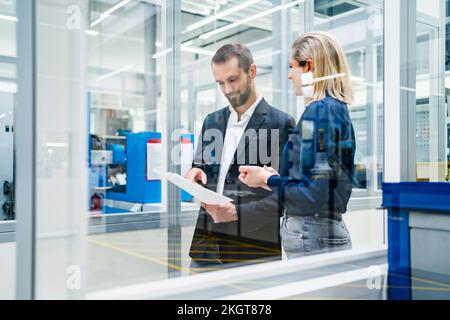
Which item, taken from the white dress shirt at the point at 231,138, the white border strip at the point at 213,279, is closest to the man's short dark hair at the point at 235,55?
the white dress shirt at the point at 231,138

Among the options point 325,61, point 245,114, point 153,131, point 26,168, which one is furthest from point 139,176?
point 26,168

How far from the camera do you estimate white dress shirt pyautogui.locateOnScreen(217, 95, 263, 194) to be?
2.53 meters

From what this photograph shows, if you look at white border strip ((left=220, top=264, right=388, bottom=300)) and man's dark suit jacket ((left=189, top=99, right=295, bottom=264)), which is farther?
man's dark suit jacket ((left=189, top=99, right=295, bottom=264))

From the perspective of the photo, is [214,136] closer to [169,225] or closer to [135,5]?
[169,225]

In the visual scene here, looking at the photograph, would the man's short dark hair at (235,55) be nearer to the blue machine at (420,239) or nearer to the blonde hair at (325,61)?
the blonde hair at (325,61)

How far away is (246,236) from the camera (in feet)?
8.49

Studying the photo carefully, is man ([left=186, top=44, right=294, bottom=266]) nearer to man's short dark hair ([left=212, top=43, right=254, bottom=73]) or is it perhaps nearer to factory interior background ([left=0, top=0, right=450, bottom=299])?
man's short dark hair ([left=212, top=43, right=254, bottom=73])

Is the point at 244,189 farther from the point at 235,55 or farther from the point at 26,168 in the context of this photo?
the point at 26,168

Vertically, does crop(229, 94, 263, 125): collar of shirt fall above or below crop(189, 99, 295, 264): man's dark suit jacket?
above

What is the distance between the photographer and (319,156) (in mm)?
1923

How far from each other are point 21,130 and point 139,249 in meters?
2.04

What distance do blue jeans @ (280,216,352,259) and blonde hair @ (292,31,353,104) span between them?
57cm

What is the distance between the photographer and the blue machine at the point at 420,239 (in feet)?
5.99

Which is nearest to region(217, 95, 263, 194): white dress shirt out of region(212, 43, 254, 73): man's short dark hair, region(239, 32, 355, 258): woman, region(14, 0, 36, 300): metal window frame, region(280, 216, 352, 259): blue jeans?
region(212, 43, 254, 73): man's short dark hair
